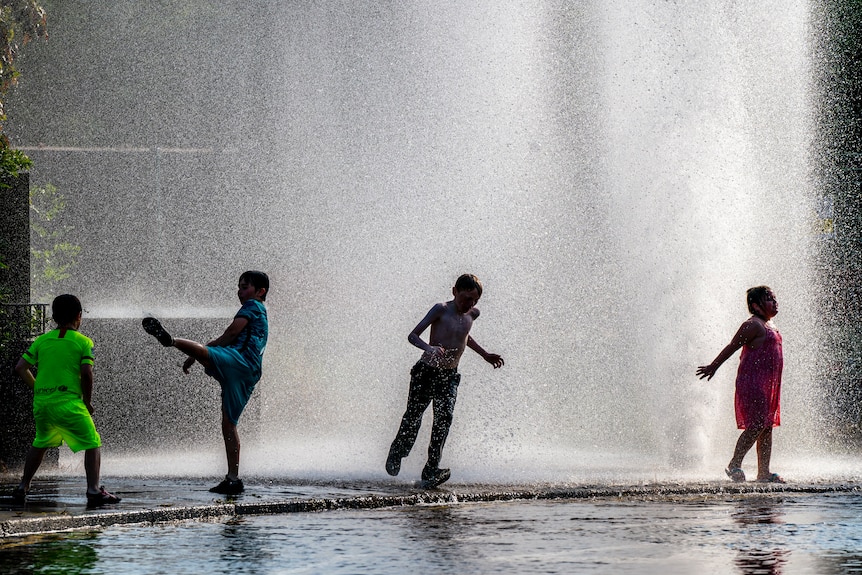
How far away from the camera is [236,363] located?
10992mm

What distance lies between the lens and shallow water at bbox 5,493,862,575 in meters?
7.87

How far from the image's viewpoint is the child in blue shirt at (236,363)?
35.8 ft

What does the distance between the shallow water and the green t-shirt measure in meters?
1.24

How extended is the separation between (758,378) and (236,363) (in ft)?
15.1

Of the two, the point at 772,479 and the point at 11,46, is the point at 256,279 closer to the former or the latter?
the point at 772,479

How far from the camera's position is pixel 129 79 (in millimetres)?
36688

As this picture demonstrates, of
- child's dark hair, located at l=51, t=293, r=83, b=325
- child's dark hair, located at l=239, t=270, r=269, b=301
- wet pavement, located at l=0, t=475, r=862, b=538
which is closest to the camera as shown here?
wet pavement, located at l=0, t=475, r=862, b=538

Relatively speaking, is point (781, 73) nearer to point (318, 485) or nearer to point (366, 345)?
point (366, 345)

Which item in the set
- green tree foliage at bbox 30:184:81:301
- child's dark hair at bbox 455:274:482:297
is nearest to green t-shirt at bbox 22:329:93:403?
child's dark hair at bbox 455:274:482:297

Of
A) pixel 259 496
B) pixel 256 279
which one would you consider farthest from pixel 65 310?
pixel 259 496

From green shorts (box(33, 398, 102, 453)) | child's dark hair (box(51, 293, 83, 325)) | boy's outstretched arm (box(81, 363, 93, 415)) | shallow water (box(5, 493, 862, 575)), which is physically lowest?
shallow water (box(5, 493, 862, 575))

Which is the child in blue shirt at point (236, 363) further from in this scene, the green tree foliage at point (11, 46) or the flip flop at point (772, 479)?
the flip flop at point (772, 479)

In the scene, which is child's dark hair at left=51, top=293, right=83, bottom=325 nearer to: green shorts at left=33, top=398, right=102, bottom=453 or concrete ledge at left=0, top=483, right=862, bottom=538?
green shorts at left=33, top=398, right=102, bottom=453

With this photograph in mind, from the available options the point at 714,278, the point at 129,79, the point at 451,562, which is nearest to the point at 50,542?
the point at 451,562
